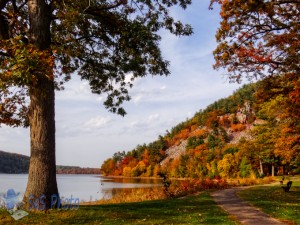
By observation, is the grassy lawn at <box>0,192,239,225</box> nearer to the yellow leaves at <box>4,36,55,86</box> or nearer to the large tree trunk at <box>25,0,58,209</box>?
the large tree trunk at <box>25,0,58,209</box>

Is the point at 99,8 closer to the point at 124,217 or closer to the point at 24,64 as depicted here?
the point at 24,64

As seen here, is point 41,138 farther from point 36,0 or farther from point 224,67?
point 224,67

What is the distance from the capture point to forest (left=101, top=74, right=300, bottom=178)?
2111 centimetres

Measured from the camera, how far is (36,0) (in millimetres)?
12625

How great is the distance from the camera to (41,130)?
39.2 feet

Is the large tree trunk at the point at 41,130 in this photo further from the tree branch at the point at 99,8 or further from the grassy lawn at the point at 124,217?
the tree branch at the point at 99,8

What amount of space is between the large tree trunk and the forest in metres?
11.3

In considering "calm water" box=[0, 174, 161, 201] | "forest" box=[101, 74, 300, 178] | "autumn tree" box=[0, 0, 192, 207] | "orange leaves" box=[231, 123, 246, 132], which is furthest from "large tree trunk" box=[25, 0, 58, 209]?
"orange leaves" box=[231, 123, 246, 132]

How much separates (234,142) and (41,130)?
357 ft

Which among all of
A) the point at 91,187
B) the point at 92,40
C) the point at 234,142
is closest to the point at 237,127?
the point at 234,142

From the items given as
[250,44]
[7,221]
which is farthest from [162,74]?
[7,221]

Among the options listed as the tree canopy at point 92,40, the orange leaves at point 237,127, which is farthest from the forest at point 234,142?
the tree canopy at point 92,40

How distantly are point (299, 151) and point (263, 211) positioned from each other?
14.7 metres

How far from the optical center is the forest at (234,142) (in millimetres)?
21109
